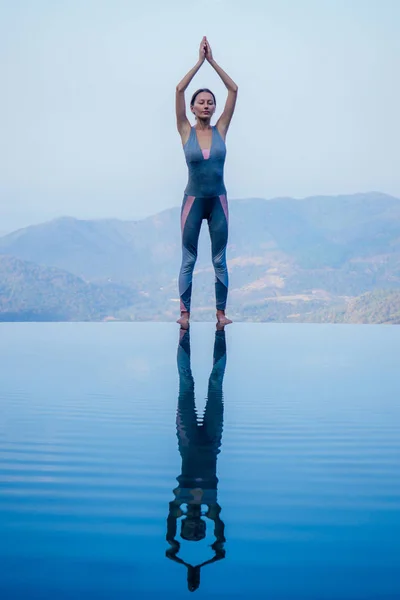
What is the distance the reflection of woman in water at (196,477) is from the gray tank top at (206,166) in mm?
2239

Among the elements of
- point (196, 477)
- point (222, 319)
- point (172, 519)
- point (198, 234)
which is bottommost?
point (172, 519)

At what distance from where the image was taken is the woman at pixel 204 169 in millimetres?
5184

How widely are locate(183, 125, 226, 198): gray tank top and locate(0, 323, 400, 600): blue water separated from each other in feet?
6.86

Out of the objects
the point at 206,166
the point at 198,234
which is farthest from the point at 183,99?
the point at 198,234

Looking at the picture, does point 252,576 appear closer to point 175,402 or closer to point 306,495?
point 306,495

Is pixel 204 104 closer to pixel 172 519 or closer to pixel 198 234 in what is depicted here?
pixel 198 234

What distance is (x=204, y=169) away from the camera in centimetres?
524

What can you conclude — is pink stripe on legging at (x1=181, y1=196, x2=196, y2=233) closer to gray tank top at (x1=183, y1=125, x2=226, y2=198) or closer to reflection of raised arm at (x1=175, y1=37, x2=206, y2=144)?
gray tank top at (x1=183, y1=125, x2=226, y2=198)

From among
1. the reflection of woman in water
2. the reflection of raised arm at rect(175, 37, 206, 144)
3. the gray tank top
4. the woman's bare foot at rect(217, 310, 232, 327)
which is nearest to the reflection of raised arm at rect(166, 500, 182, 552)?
the reflection of woman in water

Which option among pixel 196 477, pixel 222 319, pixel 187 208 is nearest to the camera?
pixel 196 477

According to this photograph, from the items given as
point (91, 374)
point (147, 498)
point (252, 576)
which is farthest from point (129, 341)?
point (252, 576)

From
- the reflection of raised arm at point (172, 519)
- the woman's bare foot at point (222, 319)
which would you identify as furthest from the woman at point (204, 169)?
the reflection of raised arm at point (172, 519)

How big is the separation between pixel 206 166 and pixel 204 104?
0.48m

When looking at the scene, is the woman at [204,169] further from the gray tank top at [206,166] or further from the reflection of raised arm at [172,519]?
the reflection of raised arm at [172,519]
